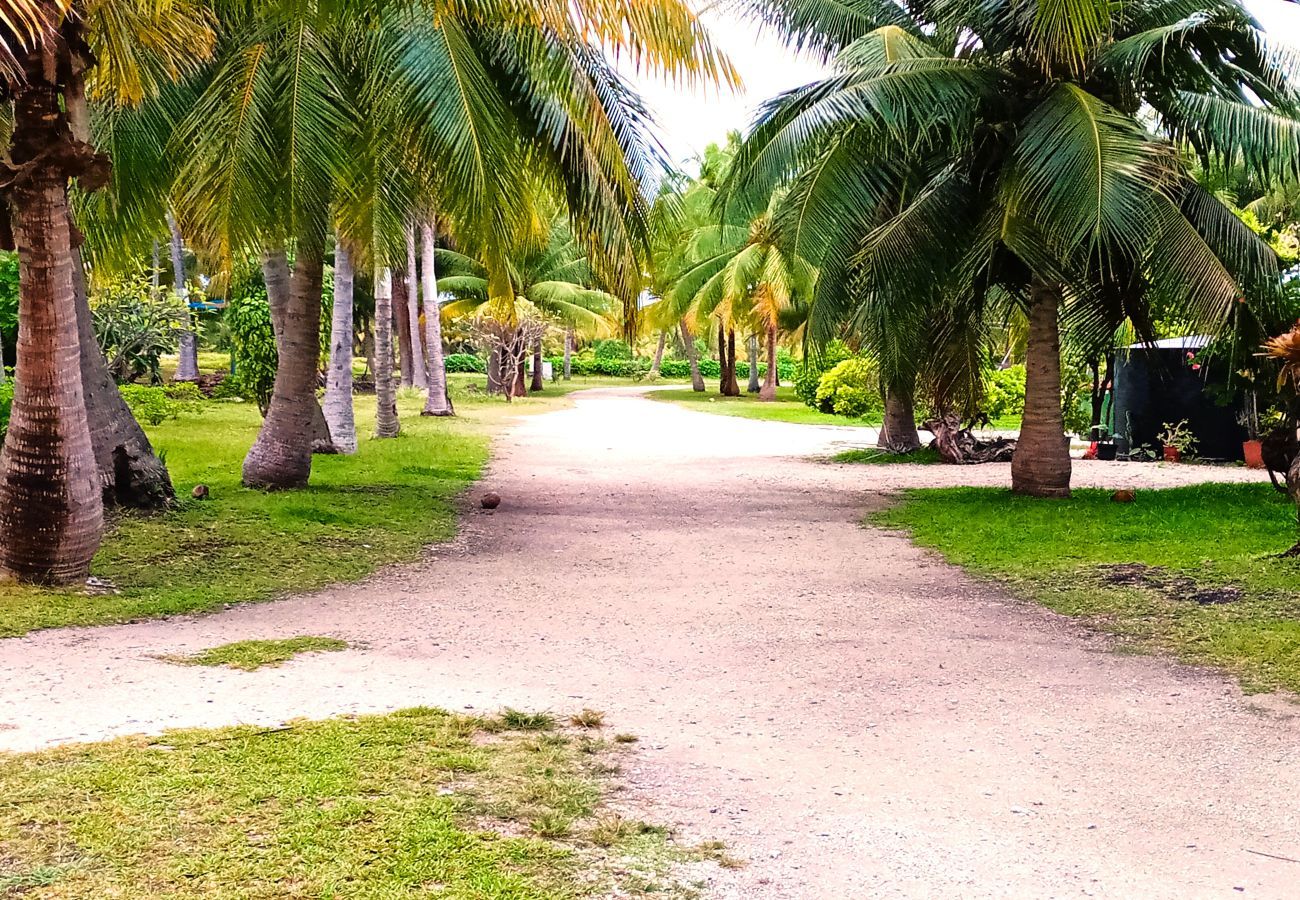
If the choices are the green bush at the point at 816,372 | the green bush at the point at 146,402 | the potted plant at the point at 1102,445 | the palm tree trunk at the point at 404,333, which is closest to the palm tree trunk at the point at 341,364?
the green bush at the point at 146,402

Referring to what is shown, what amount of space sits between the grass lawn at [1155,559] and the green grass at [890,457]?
426 cm

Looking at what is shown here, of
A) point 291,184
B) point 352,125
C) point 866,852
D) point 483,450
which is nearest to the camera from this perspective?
point 866,852

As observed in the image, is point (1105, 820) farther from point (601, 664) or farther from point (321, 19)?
point (321, 19)

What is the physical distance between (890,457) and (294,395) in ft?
32.8

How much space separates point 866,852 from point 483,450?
16.1m

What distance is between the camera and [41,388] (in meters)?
7.23

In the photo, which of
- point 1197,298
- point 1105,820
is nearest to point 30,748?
point 1105,820

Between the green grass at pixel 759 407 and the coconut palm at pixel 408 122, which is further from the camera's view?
the green grass at pixel 759 407

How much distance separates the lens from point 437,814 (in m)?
3.81

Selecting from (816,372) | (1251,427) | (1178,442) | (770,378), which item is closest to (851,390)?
(816,372)

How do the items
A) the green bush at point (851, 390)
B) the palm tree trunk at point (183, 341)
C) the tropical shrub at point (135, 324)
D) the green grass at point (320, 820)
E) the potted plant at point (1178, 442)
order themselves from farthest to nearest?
the palm tree trunk at point (183, 341) < the tropical shrub at point (135, 324) < the green bush at point (851, 390) < the potted plant at point (1178, 442) < the green grass at point (320, 820)

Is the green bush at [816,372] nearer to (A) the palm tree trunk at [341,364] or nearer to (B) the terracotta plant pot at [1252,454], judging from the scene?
(B) the terracotta plant pot at [1252,454]

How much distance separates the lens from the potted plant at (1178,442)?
1752 cm

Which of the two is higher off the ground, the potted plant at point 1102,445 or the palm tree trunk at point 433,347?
the palm tree trunk at point 433,347
